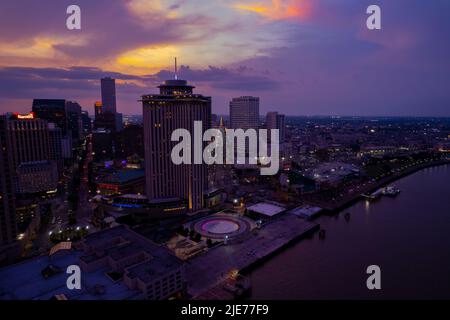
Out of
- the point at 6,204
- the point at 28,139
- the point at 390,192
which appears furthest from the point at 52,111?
the point at 390,192

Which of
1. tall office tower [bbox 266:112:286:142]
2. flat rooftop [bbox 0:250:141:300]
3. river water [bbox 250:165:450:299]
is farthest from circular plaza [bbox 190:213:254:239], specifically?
tall office tower [bbox 266:112:286:142]

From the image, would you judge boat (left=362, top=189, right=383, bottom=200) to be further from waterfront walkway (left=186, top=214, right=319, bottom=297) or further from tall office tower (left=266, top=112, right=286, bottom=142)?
tall office tower (left=266, top=112, right=286, bottom=142)

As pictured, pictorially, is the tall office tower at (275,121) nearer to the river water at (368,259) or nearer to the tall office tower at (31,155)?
the river water at (368,259)

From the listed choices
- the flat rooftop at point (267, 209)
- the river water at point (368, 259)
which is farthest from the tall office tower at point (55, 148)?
the river water at point (368, 259)

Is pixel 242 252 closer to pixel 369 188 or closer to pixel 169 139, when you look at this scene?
pixel 169 139

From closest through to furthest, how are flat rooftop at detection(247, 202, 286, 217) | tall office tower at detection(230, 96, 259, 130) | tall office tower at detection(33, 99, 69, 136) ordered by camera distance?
flat rooftop at detection(247, 202, 286, 217), tall office tower at detection(33, 99, 69, 136), tall office tower at detection(230, 96, 259, 130)
